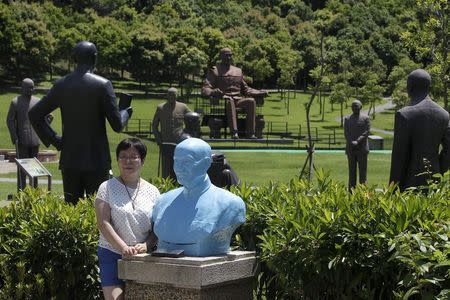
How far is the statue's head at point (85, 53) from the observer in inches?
312

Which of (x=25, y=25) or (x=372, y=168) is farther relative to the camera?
(x=25, y=25)

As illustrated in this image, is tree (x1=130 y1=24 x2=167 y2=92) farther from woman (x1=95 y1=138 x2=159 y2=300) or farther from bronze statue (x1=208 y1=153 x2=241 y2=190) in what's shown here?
woman (x1=95 y1=138 x2=159 y2=300)

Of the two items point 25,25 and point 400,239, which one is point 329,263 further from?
point 25,25

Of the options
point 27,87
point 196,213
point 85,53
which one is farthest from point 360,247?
point 27,87

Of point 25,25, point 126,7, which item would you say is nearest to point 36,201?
point 25,25

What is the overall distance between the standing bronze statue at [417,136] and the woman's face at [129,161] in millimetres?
3289

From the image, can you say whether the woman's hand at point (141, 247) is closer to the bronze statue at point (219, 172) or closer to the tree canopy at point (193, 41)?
the bronze statue at point (219, 172)

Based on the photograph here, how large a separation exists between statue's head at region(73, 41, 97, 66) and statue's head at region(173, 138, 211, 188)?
9.30 feet

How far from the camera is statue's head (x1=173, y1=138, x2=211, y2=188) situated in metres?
5.38

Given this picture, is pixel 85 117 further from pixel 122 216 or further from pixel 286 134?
pixel 286 134

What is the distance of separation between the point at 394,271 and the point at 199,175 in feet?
4.44

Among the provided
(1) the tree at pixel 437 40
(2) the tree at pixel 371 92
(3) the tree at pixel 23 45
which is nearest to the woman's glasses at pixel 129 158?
(1) the tree at pixel 437 40

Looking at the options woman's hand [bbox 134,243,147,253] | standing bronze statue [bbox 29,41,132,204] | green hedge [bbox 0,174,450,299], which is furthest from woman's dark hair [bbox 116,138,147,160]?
standing bronze statue [bbox 29,41,132,204]

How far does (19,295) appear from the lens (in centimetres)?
649
